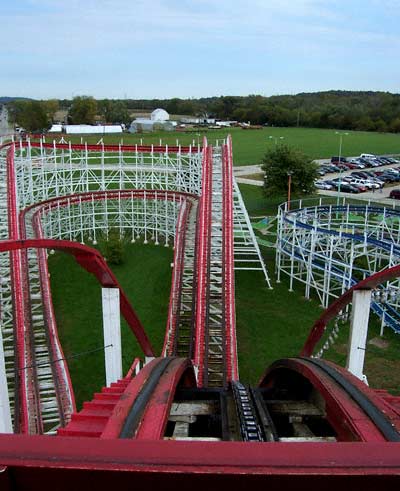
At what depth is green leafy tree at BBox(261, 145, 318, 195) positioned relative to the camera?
124ft

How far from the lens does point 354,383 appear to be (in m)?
4.79

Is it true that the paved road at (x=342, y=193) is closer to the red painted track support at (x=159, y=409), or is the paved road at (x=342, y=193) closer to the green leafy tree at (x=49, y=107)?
the red painted track support at (x=159, y=409)

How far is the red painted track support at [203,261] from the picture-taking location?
14219 millimetres

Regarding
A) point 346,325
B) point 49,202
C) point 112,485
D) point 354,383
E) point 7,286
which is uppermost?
point 112,485

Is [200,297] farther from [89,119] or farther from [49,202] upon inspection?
[89,119]

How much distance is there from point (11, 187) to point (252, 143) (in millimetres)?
62491

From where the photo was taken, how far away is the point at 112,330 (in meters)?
8.59

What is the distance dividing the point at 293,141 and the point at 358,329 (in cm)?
8249

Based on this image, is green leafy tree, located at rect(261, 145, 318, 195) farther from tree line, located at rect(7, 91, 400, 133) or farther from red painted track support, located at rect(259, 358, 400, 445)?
tree line, located at rect(7, 91, 400, 133)

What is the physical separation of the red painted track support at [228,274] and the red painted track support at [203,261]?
0.71m

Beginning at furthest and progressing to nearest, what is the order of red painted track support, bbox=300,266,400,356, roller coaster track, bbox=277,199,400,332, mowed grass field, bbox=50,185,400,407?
roller coaster track, bbox=277,199,400,332 < mowed grass field, bbox=50,185,400,407 < red painted track support, bbox=300,266,400,356

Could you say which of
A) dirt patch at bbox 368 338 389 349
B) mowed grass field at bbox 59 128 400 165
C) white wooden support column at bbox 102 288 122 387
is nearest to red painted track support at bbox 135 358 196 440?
white wooden support column at bbox 102 288 122 387

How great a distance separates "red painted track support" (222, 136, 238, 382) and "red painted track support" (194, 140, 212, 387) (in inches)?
27.9

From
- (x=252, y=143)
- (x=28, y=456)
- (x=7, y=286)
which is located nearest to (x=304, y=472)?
(x=28, y=456)
